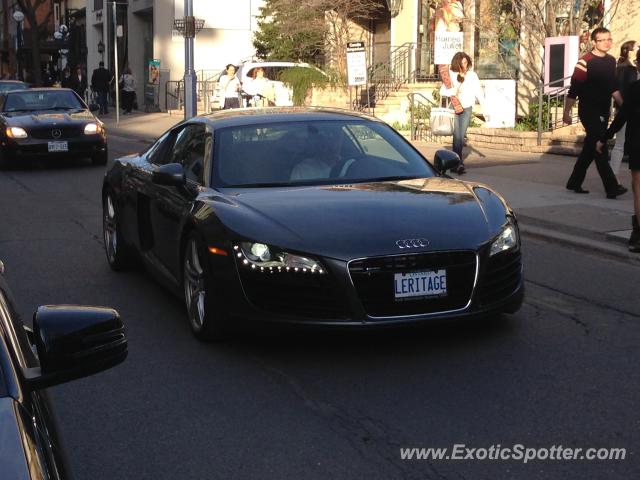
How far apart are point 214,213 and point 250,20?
39.0 meters

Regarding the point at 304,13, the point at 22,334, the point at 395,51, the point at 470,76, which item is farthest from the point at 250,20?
the point at 22,334

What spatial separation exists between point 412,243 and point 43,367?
138 inches

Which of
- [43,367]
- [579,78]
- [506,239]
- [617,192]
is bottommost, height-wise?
[617,192]

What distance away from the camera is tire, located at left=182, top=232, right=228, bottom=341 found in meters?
6.26

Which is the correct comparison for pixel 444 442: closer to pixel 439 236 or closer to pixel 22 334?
pixel 439 236

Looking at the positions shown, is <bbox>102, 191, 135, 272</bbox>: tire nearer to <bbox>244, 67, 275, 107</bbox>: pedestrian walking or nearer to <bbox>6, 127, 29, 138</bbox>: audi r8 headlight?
<bbox>6, 127, 29, 138</bbox>: audi r8 headlight

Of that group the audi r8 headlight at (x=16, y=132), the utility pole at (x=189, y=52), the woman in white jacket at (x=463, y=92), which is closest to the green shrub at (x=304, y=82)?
the utility pole at (x=189, y=52)

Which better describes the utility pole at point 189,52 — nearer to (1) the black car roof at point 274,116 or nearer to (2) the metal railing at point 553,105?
(2) the metal railing at point 553,105

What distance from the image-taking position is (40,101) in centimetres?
2055

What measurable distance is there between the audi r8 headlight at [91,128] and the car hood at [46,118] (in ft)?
0.30

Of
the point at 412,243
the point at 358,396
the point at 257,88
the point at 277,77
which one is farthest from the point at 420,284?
the point at 277,77

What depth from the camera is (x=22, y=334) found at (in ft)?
10.1

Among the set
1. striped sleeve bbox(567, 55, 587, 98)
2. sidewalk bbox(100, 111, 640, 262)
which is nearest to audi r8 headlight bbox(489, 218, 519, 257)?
sidewalk bbox(100, 111, 640, 262)

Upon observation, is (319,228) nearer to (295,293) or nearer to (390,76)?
(295,293)
